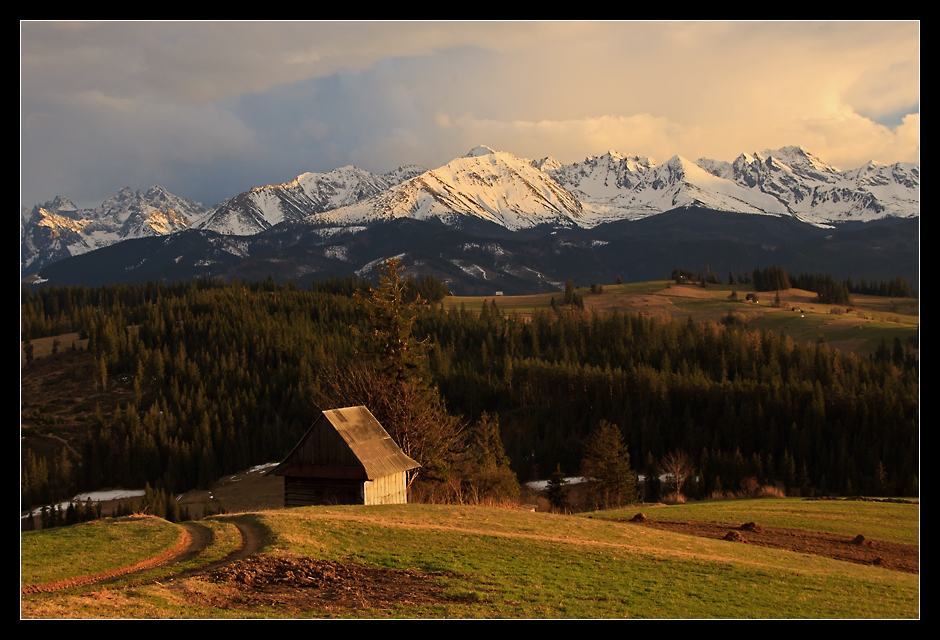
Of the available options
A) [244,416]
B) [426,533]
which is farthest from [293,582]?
[244,416]

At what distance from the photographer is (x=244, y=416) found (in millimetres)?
143250

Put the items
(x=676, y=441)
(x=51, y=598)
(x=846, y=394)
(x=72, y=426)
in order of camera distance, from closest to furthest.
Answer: (x=51, y=598) → (x=846, y=394) → (x=676, y=441) → (x=72, y=426)

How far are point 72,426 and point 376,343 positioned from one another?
138 metres

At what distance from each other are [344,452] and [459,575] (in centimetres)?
1972

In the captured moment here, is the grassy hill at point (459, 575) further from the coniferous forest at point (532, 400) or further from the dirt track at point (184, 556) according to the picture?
the coniferous forest at point (532, 400)

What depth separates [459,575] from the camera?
19000 millimetres

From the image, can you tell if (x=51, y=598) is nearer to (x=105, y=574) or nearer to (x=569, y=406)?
(x=105, y=574)

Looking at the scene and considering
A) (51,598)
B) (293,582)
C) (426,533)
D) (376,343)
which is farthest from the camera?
(376,343)

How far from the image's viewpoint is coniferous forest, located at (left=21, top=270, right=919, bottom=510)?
3465 inches

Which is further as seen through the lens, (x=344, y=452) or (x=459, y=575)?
(x=344, y=452)

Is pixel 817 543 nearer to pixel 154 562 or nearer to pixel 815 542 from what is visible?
pixel 815 542

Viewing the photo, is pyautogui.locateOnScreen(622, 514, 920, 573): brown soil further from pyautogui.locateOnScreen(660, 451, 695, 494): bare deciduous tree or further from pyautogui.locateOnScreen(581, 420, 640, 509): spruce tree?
pyautogui.locateOnScreen(660, 451, 695, 494): bare deciduous tree

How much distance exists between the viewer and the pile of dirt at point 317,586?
634 inches

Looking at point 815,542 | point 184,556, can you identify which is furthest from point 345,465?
point 815,542
